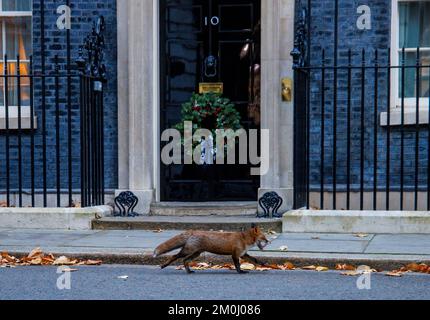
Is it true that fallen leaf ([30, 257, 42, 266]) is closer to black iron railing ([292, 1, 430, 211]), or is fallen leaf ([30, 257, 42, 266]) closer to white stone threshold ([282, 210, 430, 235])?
white stone threshold ([282, 210, 430, 235])

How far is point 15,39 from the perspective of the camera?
35.8 feet

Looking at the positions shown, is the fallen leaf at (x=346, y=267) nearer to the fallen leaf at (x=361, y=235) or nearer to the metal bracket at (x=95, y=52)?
the fallen leaf at (x=361, y=235)

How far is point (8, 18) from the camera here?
35.7 ft

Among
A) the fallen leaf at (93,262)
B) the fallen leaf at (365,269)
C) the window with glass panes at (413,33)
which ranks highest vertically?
the window with glass panes at (413,33)

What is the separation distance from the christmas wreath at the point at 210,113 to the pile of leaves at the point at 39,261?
3.07m

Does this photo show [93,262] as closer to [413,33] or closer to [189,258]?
[189,258]

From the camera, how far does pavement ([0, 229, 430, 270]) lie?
756 centimetres

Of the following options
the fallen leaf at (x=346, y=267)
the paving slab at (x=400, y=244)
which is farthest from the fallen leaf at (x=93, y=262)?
the paving slab at (x=400, y=244)

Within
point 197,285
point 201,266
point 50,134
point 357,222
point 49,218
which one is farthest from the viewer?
point 50,134

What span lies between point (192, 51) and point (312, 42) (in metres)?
1.57

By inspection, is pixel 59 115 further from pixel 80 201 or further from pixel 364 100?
pixel 364 100

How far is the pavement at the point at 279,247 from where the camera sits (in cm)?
756

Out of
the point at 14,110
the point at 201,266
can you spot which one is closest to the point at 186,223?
the point at 201,266

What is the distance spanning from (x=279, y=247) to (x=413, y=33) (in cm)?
374
